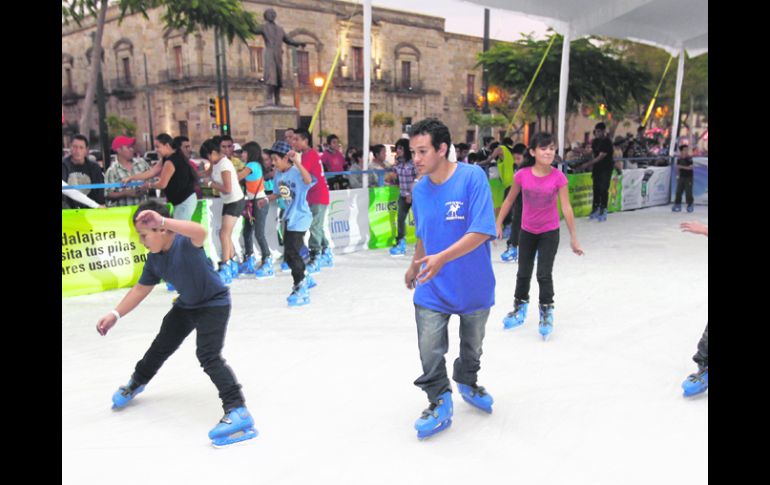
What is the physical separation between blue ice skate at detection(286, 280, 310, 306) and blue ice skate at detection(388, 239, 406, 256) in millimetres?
2988

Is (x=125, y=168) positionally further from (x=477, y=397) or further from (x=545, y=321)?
(x=477, y=397)

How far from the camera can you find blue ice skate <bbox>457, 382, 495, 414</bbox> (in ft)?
12.3

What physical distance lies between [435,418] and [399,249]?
5969mm

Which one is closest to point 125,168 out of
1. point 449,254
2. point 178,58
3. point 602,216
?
point 449,254

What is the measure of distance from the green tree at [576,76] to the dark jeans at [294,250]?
615 inches

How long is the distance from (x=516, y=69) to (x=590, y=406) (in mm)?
18677

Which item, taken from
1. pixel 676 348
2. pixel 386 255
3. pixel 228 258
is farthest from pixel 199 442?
pixel 386 255

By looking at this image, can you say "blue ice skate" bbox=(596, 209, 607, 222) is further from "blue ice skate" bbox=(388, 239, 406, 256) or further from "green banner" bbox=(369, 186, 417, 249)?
"blue ice skate" bbox=(388, 239, 406, 256)

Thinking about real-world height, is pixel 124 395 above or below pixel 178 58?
below

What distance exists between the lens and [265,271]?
7.84 m

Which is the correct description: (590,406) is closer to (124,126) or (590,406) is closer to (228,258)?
(228,258)

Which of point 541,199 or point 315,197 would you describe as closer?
point 541,199
